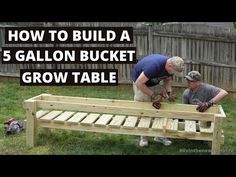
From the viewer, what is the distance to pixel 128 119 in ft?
20.0

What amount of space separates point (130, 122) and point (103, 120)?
1.31 feet

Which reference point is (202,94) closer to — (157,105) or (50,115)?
(157,105)

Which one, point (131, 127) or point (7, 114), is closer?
point (131, 127)

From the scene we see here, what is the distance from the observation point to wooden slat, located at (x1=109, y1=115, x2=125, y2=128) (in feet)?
18.9

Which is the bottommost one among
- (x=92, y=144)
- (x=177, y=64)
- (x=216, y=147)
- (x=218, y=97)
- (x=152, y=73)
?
(x=92, y=144)

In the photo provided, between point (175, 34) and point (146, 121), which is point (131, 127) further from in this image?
point (175, 34)

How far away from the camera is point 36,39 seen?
33.8 feet

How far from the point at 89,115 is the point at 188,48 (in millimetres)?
4988

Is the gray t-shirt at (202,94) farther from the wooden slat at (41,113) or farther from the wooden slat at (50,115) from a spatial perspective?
the wooden slat at (41,113)

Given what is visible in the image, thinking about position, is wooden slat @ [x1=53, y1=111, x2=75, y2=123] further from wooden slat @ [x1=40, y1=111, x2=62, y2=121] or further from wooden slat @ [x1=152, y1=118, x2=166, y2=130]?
wooden slat @ [x1=152, y1=118, x2=166, y2=130]

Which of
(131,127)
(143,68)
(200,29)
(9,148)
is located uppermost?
(200,29)

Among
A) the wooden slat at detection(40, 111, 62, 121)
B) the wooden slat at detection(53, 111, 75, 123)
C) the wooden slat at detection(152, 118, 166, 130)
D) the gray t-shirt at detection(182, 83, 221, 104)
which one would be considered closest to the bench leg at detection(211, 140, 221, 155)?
the wooden slat at detection(152, 118, 166, 130)

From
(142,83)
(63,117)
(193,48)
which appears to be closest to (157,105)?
(142,83)

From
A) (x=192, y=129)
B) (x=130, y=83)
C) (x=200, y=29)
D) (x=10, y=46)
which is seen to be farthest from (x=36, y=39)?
(x=192, y=129)
